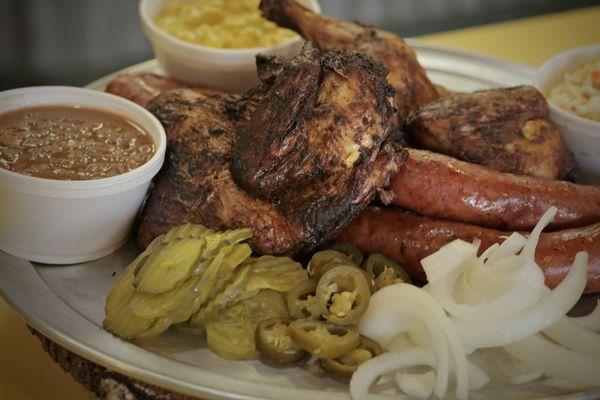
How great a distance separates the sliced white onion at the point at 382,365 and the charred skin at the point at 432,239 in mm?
487

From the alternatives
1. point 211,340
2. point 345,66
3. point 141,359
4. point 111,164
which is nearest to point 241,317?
point 211,340

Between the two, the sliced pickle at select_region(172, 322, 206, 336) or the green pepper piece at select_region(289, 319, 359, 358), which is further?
the sliced pickle at select_region(172, 322, 206, 336)

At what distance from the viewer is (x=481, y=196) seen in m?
3.03

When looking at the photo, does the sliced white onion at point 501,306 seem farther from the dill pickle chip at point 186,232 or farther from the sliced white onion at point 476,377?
the dill pickle chip at point 186,232

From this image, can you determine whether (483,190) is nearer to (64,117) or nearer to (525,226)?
(525,226)

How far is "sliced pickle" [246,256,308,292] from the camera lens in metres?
2.78

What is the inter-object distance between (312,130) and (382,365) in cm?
82

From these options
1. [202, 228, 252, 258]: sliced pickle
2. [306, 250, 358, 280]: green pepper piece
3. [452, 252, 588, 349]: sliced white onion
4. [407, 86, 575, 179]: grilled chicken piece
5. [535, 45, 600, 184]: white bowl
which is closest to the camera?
[452, 252, 588, 349]: sliced white onion

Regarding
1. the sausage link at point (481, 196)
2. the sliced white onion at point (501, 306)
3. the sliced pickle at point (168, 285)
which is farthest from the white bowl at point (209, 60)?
the sliced white onion at point (501, 306)

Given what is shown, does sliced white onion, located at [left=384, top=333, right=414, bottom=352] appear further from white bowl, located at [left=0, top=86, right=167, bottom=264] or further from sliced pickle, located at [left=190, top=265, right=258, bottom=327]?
white bowl, located at [left=0, top=86, right=167, bottom=264]

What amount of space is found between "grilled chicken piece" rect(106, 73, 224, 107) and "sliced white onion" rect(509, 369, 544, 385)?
5.65 feet

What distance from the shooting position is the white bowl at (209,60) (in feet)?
12.6

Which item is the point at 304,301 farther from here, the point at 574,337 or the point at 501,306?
the point at 574,337

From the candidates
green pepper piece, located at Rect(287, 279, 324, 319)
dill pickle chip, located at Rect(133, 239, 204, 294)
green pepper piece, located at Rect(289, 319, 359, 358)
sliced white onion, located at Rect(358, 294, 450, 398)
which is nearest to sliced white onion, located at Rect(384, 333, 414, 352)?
sliced white onion, located at Rect(358, 294, 450, 398)
